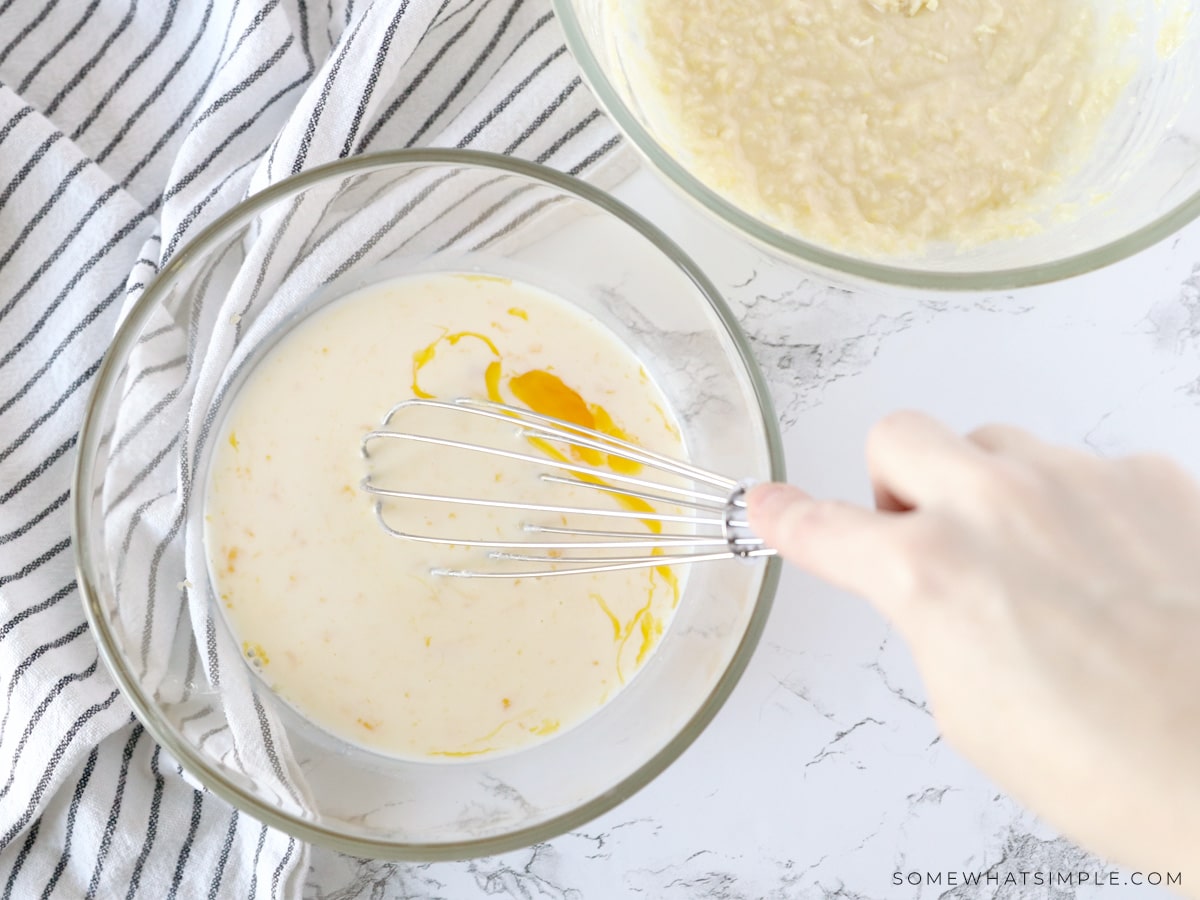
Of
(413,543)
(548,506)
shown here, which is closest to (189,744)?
(413,543)

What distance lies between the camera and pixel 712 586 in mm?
1147

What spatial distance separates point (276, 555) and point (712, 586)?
0.46m

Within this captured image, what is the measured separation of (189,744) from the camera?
3.43 feet

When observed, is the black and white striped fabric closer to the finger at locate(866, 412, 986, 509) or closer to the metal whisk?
the metal whisk

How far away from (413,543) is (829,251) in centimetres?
51

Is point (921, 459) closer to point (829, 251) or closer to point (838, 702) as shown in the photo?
point (829, 251)

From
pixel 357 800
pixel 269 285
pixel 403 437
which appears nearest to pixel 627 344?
pixel 403 437

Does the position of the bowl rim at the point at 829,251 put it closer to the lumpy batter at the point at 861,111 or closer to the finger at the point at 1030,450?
the lumpy batter at the point at 861,111

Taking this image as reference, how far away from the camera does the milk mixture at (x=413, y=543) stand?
3.70 feet

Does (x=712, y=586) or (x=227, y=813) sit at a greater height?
(x=712, y=586)

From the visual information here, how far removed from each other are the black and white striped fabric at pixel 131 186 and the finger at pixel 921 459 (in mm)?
621

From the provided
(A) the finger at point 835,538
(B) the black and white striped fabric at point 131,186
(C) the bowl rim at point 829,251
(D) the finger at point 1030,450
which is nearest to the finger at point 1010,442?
(D) the finger at point 1030,450

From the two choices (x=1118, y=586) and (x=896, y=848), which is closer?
(x=1118, y=586)

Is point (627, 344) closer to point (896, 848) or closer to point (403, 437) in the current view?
point (403, 437)
